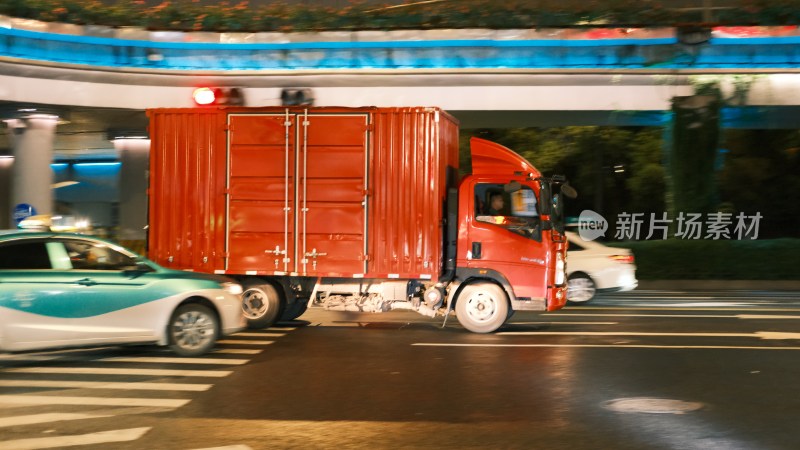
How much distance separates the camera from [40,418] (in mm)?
8172

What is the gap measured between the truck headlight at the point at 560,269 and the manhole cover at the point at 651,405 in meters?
4.93

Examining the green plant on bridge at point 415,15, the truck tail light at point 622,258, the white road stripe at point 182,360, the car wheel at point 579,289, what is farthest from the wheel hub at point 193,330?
the green plant on bridge at point 415,15

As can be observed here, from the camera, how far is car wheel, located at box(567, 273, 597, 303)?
1886 centimetres

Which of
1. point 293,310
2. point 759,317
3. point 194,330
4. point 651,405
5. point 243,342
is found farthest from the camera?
point 759,317

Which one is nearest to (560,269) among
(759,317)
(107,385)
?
(759,317)

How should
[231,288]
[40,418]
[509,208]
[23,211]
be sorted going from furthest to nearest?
1. [23,211]
2. [509,208]
3. [231,288]
4. [40,418]

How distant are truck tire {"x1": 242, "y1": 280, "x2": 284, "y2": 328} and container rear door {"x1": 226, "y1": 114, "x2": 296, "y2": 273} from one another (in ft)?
1.11

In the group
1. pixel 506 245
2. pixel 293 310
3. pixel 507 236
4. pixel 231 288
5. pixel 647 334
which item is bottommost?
pixel 647 334

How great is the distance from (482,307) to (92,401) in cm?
643

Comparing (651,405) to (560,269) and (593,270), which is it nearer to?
(560,269)

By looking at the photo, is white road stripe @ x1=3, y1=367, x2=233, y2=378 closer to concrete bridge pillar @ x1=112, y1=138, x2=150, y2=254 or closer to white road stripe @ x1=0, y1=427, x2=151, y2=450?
white road stripe @ x1=0, y1=427, x2=151, y2=450

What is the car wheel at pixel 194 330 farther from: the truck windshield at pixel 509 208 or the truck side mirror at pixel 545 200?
the truck side mirror at pixel 545 200

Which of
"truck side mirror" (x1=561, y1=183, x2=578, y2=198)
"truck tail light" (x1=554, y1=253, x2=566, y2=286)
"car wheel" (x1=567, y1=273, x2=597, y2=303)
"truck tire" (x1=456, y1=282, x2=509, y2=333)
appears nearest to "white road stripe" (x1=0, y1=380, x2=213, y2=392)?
"truck tire" (x1=456, y1=282, x2=509, y2=333)

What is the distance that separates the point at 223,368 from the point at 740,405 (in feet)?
17.6
